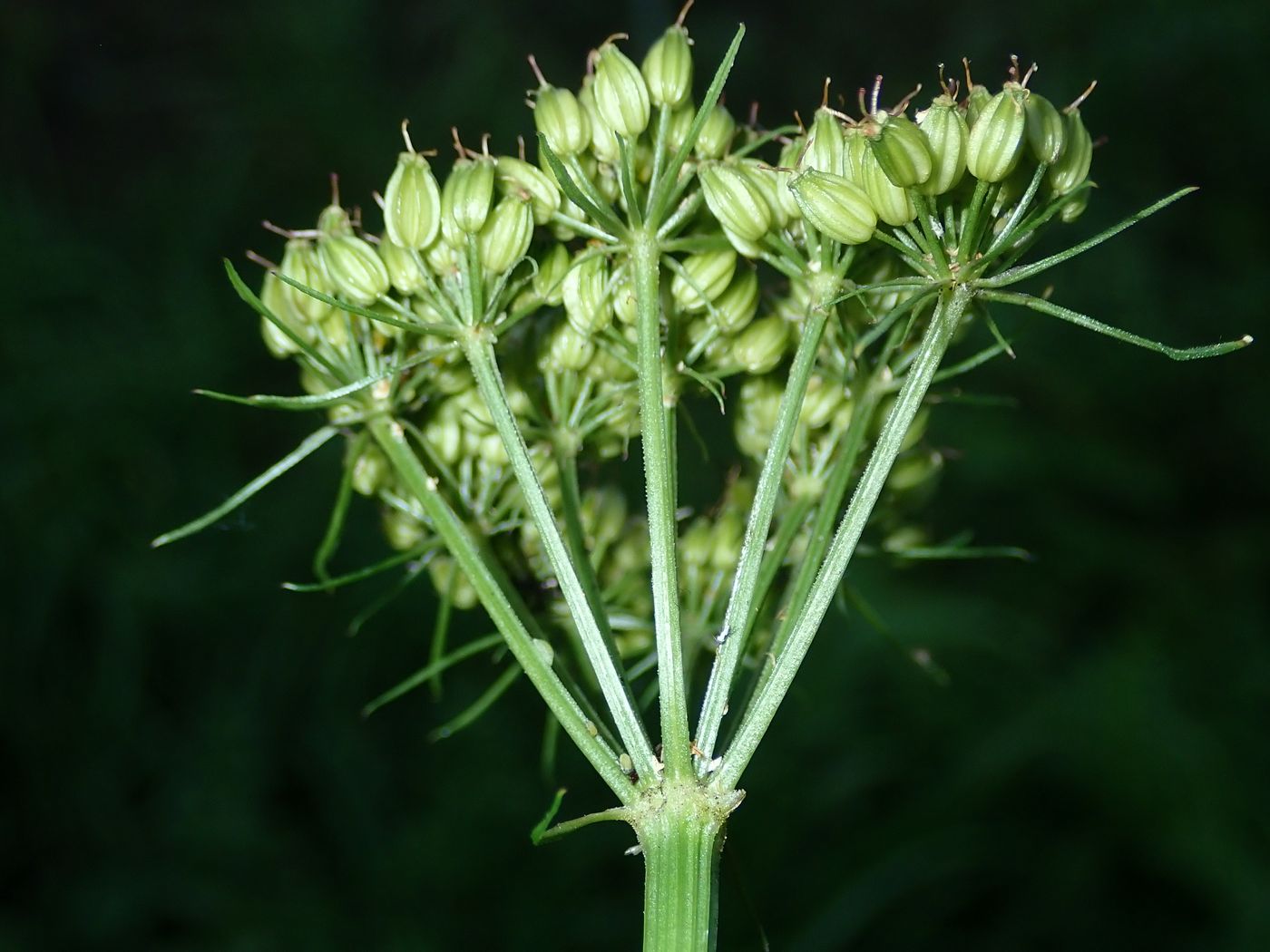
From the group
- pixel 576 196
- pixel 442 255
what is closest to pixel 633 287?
pixel 576 196

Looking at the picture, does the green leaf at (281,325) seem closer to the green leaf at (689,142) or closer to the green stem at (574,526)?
the green stem at (574,526)

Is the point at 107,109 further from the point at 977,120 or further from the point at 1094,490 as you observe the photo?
the point at 977,120

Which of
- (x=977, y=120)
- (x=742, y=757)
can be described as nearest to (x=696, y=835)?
(x=742, y=757)

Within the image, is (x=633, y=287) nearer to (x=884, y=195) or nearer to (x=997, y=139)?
(x=884, y=195)

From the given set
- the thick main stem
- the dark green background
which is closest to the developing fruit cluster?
the thick main stem

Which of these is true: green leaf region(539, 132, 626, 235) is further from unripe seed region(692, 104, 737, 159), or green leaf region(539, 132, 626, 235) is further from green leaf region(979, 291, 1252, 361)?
green leaf region(979, 291, 1252, 361)

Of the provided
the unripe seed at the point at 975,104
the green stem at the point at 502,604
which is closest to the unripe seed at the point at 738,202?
the unripe seed at the point at 975,104
